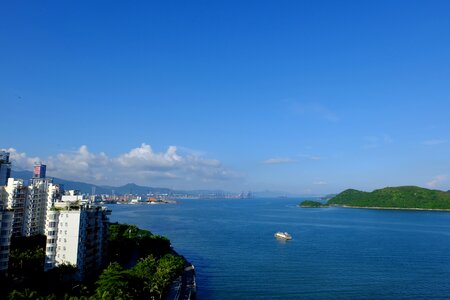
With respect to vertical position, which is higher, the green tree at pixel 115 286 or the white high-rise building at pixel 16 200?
the white high-rise building at pixel 16 200

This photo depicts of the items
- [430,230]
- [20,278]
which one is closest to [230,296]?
[20,278]

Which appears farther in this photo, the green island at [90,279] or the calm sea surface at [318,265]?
the calm sea surface at [318,265]

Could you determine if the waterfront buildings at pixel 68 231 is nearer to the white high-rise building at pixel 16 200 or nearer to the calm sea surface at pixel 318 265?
the white high-rise building at pixel 16 200

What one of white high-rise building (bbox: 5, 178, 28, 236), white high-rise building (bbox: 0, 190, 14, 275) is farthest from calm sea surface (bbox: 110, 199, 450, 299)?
white high-rise building (bbox: 5, 178, 28, 236)

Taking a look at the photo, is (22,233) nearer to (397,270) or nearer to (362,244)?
(397,270)

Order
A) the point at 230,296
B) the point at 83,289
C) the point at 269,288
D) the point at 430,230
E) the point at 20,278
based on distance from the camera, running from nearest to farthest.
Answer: the point at 83,289 → the point at 20,278 → the point at 230,296 → the point at 269,288 → the point at 430,230

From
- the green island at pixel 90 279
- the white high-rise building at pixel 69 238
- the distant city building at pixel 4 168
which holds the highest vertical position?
the distant city building at pixel 4 168

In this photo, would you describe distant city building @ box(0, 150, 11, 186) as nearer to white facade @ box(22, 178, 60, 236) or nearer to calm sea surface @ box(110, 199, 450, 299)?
white facade @ box(22, 178, 60, 236)

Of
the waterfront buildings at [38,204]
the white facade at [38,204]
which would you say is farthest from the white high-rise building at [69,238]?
the white facade at [38,204]

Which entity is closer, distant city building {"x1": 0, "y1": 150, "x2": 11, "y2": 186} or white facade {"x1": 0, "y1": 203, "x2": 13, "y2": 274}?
white facade {"x1": 0, "y1": 203, "x2": 13, "y2": 274}
